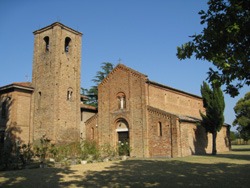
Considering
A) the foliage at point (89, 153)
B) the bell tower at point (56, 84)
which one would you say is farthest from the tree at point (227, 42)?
the bell tower at point (56, 84)

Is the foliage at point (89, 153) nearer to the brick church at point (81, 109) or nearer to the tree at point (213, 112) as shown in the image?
the brick church at point (81, 109)

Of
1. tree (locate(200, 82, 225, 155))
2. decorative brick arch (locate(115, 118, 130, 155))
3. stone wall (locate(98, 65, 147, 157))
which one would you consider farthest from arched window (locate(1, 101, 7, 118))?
tree (locate(200, 82, 225, 155))

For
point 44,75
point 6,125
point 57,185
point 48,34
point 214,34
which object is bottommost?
point 57,185

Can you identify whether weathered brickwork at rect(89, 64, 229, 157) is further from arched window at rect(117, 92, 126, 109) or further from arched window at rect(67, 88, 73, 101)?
arched window at rect(67, 88, 73, 101)

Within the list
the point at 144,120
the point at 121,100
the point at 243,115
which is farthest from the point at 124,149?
the point at 243,115

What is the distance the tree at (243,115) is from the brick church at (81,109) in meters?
11.1

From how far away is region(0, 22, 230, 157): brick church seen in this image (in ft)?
84.0

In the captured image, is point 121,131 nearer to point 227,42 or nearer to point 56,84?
point 56,84

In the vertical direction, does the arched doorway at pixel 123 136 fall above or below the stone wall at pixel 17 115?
below

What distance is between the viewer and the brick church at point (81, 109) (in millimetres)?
25609

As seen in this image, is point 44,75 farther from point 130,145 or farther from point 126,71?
point 130,145

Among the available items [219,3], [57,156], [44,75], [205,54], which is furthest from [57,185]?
[44,75]

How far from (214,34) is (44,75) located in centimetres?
2379

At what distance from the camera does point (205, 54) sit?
7949 mm
